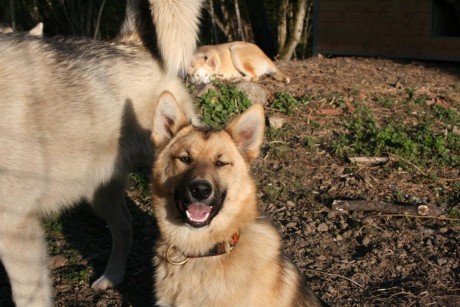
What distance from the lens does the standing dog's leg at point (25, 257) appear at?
10.8 ft

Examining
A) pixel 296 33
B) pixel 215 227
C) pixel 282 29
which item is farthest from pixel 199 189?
pixel 282 29

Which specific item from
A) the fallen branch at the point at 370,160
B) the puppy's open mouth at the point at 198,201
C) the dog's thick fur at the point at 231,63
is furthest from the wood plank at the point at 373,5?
the puppy's open mouth at the point at 198,201

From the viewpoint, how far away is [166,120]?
352cm

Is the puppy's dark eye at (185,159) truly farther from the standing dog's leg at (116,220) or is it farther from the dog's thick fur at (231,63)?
the dog's thick fur at (231,63)

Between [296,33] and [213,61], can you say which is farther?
[296,33]

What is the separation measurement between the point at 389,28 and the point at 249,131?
326 inches

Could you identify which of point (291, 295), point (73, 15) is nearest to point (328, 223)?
point (291, 295)

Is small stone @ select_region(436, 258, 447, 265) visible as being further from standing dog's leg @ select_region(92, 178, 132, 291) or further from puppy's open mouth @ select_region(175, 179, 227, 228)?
standing dog's leg @ select_region(92, 178, 132, 291)

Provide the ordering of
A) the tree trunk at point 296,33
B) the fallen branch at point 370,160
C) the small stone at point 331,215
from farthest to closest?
1. the tree trunk at point 296,33
2. the fallen branch at point 370,160
3. the small stone at point 331,215

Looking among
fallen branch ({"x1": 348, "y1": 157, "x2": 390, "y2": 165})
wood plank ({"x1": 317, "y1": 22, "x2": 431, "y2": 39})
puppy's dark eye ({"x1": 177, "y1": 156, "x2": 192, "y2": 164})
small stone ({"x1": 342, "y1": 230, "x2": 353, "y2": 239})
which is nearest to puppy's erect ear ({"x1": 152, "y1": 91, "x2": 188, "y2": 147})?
puppy's dark eye ({"x1": 177, "y1": 156, "x2": 192, "y2": 164})

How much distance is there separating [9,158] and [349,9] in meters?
9.31

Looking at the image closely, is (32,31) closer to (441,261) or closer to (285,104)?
(285,104)

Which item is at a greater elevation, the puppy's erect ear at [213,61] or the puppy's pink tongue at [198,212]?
the puppy's pink tongue at [198,212]

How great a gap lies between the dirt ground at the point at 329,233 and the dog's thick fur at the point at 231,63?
2336mm
